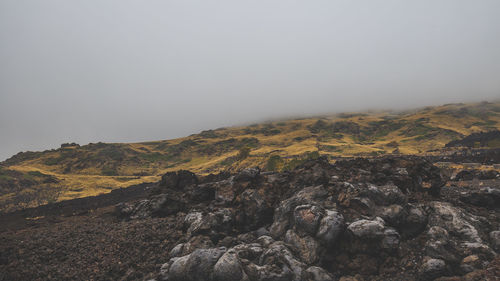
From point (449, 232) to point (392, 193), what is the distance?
4.14 m

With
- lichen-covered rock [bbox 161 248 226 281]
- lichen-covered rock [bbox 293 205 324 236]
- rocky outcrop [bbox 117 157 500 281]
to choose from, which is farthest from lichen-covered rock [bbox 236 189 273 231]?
lichen-covered rock [bbox 161 248 226 281]

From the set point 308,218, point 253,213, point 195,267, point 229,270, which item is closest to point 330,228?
point 308,218

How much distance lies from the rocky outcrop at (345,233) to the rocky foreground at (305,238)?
7cm

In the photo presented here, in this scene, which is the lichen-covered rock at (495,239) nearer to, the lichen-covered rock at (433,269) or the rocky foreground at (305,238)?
the rocky foreground at (305,238)

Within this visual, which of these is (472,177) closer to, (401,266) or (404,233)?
→ (404,233)

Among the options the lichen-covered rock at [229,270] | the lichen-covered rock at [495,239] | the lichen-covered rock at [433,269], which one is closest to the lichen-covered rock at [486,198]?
the lichen-covered rock at [495,239]

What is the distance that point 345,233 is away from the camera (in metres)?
15.8

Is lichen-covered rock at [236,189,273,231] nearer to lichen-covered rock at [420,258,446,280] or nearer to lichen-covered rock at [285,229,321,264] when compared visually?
lichen-covered rock at [285,229,321,264]

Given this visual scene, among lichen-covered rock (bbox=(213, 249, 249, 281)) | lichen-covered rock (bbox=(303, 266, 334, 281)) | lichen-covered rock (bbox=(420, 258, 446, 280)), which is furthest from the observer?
lichen-covered rock (bbox=(303, 266, 334, 281))

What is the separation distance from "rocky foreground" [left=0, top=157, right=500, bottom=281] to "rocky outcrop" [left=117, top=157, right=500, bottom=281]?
7cm

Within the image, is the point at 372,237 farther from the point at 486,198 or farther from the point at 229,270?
the point at 486,198

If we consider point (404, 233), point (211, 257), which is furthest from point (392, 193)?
point (211, 257)

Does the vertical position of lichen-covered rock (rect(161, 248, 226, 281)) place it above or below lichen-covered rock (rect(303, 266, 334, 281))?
above

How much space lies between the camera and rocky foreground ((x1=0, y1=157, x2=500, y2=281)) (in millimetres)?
13680
